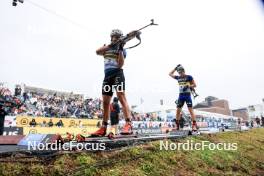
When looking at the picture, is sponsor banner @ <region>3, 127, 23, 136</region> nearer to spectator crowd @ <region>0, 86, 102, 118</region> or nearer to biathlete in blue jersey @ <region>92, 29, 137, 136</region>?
spectator crowd @ <region>0, 86, 102, 118</region>

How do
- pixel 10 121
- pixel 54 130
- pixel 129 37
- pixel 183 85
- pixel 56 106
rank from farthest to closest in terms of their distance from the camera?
pixel 56 106
pixel 54 130
pixel 10 121
pixel 183 85
pixel 129 37

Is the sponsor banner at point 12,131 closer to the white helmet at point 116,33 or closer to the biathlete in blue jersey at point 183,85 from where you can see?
the biathlete in blue jersey at point 183,85

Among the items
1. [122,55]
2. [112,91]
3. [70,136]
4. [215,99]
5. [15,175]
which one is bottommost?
[15,175]

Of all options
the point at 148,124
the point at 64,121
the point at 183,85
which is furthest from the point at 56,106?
the point at 183,85

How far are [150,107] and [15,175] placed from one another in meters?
46.9

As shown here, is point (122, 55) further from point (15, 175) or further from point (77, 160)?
point (15, 175)

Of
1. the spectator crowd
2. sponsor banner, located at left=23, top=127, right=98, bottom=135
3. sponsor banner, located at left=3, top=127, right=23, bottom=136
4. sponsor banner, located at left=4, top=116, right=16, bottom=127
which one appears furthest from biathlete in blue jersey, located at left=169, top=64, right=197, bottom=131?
the spectator crowd

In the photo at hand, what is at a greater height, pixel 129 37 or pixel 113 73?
pixel 129 37

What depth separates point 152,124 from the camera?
84.9 feet

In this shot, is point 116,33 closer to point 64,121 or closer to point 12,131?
point 12,131

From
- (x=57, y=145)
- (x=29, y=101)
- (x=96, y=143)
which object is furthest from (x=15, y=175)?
(x=29, y=101)

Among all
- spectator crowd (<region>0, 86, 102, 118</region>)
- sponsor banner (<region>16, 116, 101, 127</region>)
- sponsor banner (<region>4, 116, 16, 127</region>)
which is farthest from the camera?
spectator crowd (<region>0, 86, 102, 118</region>)

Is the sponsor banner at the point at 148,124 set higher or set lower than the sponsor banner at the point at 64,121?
lower

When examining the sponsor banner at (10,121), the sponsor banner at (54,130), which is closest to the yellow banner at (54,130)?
the sponsor banner at (54,130)
